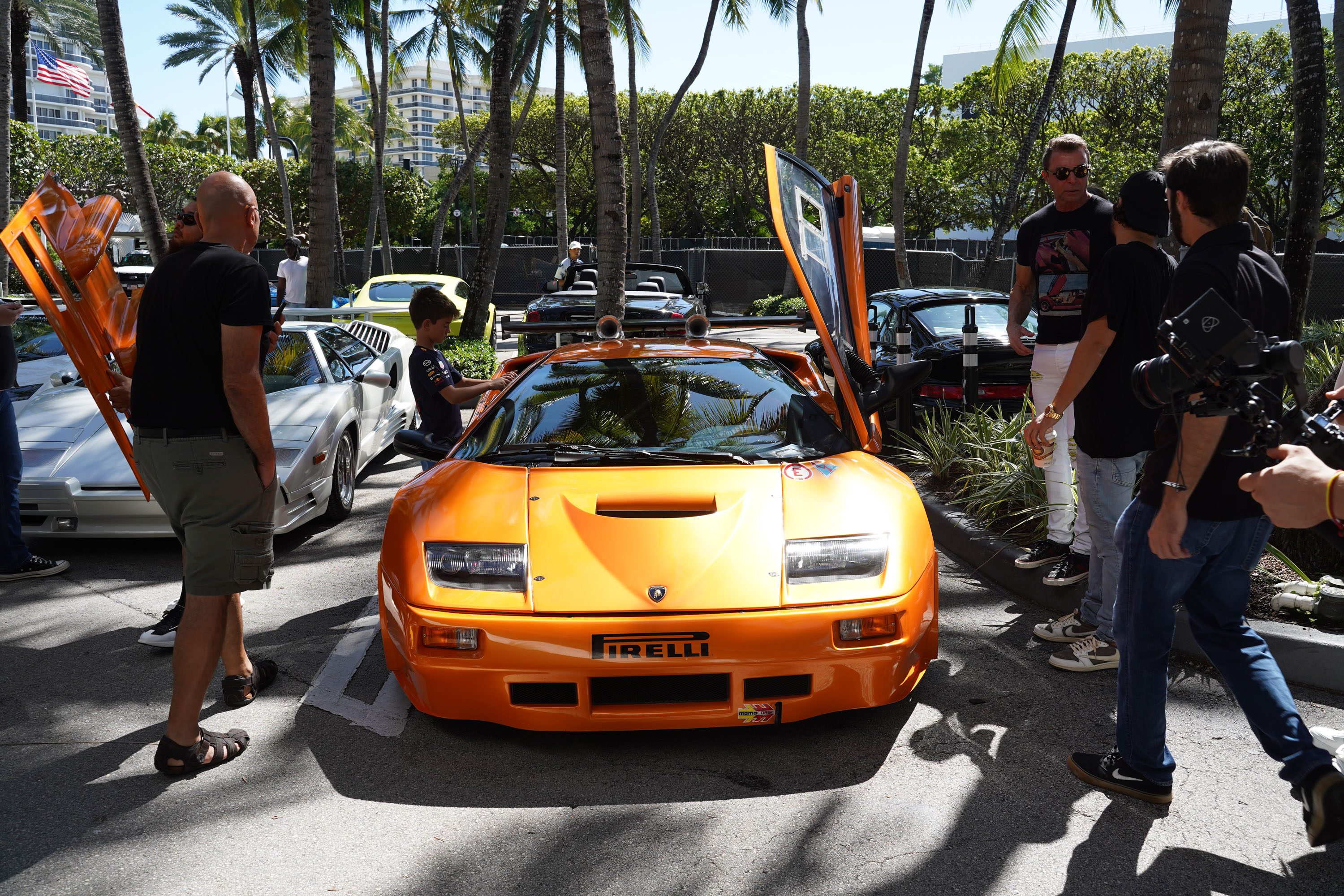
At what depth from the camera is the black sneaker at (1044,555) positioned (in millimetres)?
5172

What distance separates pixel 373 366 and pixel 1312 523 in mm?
6029

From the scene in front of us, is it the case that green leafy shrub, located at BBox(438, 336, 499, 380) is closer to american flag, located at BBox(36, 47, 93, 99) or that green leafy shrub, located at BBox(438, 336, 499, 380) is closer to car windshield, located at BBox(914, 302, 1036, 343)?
car windshield, located at BBox(914, 302, 1036, 343)

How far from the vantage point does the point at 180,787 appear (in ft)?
10.7

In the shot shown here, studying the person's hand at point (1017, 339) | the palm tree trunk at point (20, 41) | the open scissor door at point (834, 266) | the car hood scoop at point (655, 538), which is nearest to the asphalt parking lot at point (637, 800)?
the car hood scoop at point (655, 538)

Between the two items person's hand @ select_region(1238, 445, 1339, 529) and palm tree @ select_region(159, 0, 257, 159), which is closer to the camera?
person's hand @ select_region(1238, 445, 1339, 529)

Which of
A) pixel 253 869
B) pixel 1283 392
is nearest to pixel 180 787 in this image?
pixel 253 869

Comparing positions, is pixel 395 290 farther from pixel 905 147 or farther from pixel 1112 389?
pixel 1112 389

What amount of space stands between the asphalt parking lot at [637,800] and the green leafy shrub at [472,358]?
703 centimetres

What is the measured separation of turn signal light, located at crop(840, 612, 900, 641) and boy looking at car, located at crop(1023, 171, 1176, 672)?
95 centimetres

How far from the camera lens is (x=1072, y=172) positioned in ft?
15.8

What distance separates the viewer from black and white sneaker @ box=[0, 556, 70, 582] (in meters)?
5.52

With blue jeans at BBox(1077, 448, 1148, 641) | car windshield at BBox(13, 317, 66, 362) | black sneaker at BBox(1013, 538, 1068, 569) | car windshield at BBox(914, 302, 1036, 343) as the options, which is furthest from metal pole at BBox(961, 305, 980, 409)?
car windshield at BBox(13, 317, 66, 362)

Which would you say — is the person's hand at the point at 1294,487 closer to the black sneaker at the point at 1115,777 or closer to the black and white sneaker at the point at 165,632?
the black sneaker at the point at 1115,777

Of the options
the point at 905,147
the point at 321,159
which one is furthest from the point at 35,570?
the point at 905,147
